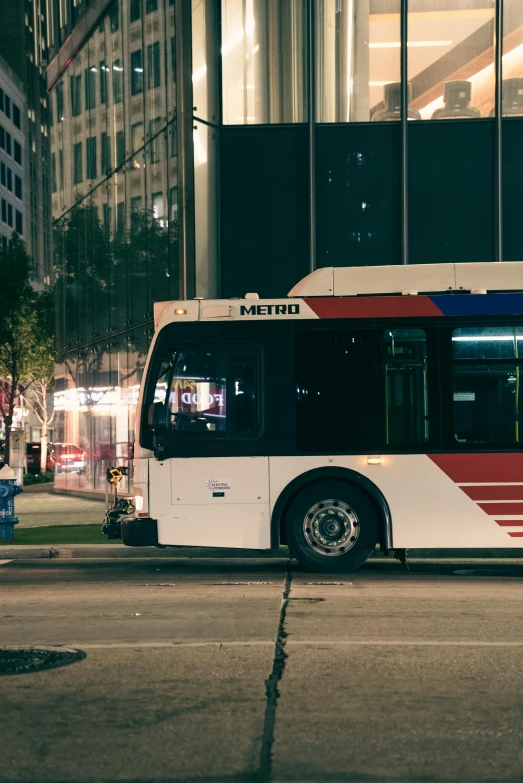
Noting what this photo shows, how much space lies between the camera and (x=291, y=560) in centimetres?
1400

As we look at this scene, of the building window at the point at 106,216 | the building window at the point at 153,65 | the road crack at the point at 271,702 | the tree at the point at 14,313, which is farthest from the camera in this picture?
the tree at the point at 14,313

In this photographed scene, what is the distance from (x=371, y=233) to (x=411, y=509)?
9.43 m

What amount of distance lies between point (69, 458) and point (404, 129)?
14.2 metres

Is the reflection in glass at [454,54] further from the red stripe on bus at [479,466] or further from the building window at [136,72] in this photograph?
the red stripe on bus at [479,466]

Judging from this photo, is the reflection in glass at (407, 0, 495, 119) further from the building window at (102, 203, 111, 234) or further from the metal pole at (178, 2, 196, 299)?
the building window at (102, 203, 111, 234)

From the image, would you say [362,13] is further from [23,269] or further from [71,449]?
[23,269]

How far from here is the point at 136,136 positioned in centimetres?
2461

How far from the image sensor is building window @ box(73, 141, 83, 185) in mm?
28625

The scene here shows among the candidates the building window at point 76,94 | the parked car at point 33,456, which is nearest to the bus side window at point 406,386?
the building window at point 76,94

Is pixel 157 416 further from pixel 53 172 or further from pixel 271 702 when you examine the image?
pixel 53 172

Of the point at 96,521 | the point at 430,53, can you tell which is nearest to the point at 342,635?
the point at 96,521

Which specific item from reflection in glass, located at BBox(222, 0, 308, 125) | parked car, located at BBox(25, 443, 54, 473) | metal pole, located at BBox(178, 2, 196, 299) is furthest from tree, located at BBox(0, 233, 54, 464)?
reflection in glass, located at BBox(222, 0, 308, 125)

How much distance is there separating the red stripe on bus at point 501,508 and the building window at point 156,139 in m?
13.5

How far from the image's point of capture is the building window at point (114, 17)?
1014 inches
